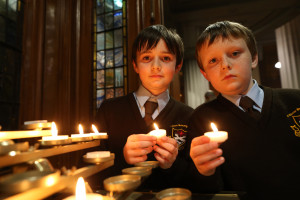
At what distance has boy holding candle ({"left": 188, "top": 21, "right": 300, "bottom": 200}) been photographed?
1.10 meters

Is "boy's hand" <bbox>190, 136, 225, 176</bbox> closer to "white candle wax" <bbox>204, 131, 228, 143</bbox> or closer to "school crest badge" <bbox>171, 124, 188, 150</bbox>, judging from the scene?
"white candle wax" <bbox>204, 131, 228, 143</bbox>

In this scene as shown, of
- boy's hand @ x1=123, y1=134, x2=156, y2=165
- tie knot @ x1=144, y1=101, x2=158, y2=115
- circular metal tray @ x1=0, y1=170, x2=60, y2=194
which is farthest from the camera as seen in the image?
tie knot @ x1=144, y1=101, x2=158, y2=115

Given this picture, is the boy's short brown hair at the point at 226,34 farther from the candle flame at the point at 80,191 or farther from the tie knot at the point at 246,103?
the candle flame at the point at 80,191

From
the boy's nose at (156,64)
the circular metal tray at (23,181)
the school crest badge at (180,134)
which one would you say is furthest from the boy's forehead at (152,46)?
the circular metal tray at (23,181)

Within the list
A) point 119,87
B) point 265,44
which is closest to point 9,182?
point 119,87

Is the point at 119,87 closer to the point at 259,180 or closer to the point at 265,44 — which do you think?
the point at 259,180

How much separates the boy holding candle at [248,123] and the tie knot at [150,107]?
1.06 ft

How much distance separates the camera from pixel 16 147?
1.42 ft

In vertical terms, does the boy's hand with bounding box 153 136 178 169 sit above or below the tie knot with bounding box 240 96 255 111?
below

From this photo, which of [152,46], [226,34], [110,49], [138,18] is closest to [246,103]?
[226,34]

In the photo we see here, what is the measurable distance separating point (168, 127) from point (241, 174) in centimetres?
55

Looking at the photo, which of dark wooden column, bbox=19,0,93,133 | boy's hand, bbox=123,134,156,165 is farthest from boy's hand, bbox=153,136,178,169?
dark wooden column, bbox=19,0,93,133

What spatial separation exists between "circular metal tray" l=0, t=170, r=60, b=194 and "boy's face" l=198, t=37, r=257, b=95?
1.07m

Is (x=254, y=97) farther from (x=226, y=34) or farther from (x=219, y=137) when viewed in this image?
(x=219, y=137)
